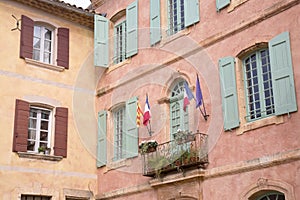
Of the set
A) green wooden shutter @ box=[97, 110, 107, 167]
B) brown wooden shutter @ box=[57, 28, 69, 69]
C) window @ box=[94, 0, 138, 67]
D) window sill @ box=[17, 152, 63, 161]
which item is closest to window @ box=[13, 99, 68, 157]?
window sill @ box=[17, 152, 63, 161]

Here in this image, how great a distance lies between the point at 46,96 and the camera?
14562mm

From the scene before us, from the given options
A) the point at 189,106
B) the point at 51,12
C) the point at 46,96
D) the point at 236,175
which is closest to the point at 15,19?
the point at 51,12

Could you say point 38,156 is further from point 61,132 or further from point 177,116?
point 177,116

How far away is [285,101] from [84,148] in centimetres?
694

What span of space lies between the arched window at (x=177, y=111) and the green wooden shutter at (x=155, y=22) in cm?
155

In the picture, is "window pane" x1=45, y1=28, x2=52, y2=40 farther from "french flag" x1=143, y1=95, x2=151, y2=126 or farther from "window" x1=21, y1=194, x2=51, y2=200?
"window" x1=21, y1=194, x2=51, y2=200

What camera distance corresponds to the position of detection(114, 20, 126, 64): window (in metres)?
15.5

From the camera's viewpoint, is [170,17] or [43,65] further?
[43,65]

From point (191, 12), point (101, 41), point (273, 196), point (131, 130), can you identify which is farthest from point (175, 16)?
point (273, 196)

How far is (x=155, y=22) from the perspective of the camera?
46.2 feet

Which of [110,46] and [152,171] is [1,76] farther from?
[152,171]

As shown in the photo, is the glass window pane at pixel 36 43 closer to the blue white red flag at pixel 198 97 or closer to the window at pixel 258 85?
the blue white red flag at pixel 198 97

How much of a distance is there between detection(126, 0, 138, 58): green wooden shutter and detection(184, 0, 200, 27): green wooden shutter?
2.13 meters

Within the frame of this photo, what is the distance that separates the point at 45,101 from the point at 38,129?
2.76 ft
